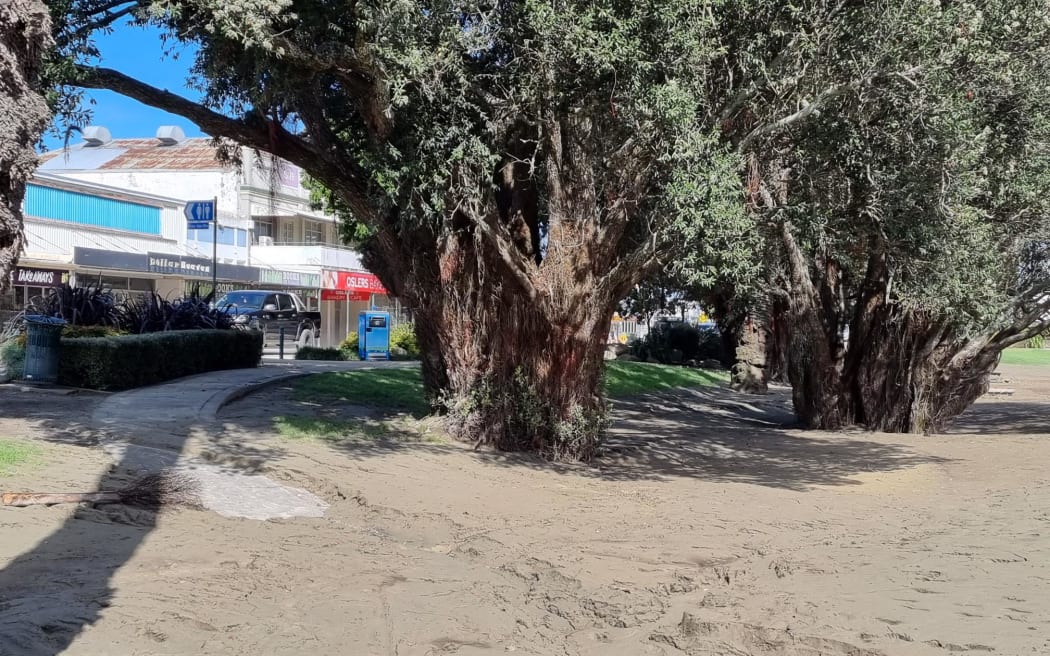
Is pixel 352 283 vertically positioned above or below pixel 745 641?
above

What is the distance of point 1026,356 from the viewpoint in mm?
50938

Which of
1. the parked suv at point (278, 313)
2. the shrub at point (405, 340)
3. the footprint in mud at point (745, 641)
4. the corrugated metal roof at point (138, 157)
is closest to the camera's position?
the footprint in mud at point (745, 641)

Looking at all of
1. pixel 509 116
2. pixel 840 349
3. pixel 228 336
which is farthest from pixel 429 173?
pixel 840 349

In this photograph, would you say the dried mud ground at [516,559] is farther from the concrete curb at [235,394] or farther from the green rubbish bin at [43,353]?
the green rubbish bin at [43,353]

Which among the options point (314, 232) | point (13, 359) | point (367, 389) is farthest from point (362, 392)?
point (314, 232)

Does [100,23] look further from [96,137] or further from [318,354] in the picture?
[96,137]

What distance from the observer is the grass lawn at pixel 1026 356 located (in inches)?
1810

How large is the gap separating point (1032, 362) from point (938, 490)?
127 feet

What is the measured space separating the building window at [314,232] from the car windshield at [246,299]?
1537cm

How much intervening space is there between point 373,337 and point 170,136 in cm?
2430

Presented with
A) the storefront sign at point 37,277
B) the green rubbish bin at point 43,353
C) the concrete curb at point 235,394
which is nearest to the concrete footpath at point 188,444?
the concrete curb at point 235,394

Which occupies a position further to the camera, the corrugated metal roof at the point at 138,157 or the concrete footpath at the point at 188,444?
the corrugated metal roof at the point at 138,157

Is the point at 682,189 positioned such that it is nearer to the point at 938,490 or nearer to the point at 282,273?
the point at 938,490

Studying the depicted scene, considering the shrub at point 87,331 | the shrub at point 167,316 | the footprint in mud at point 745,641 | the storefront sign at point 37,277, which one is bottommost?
the footprint in mud at point 745,641
